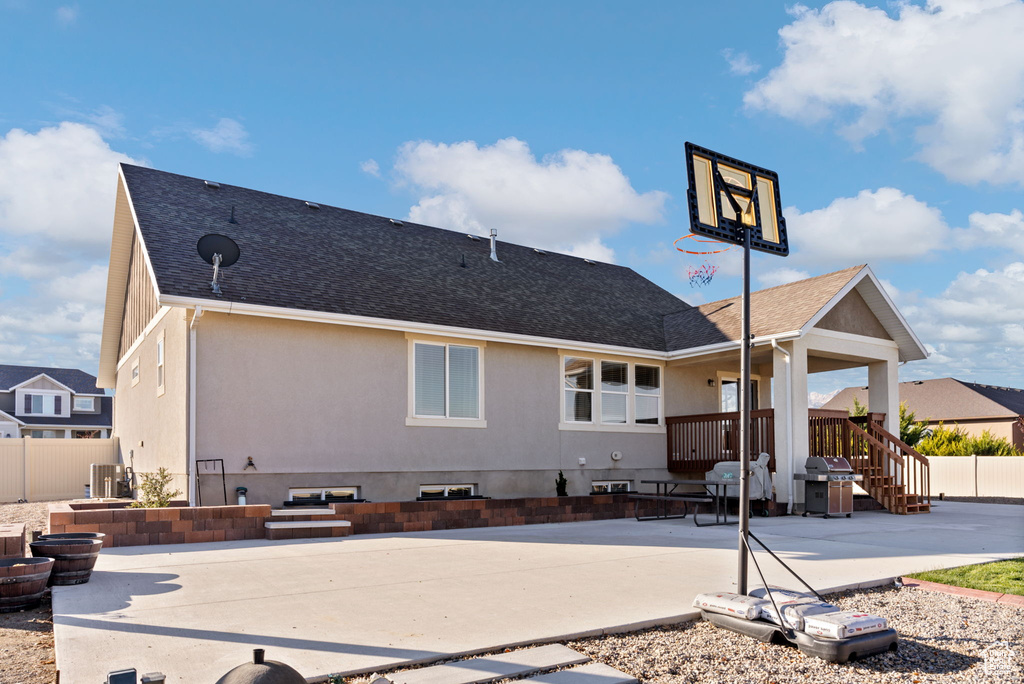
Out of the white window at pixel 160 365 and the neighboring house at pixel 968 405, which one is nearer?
the white window at pixel 160 365

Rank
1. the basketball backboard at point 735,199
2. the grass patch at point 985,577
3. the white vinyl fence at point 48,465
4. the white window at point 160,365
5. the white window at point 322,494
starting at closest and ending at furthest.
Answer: the basketball backboard at point 735,199
the grass patch at point 985,577
the white window at point 322,494
the white window at point 160,365
the white vinyl fence at point 48,465

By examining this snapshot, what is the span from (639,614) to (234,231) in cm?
1195

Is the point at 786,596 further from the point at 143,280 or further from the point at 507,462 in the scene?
the point at 143,280

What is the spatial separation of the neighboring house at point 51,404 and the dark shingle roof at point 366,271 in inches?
1324

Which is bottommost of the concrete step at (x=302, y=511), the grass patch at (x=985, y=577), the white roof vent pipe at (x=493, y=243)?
the grass patch at (x=985, y=577)

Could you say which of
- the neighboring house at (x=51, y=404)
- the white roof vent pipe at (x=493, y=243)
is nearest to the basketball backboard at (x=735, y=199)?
the white roof vent pipe at (x=493, y=243)

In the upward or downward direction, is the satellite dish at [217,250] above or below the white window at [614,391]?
above

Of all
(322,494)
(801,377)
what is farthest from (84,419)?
(801,377)

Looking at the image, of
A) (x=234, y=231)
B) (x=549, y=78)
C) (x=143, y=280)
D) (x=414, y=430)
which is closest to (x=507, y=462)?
(x=414, y=430)

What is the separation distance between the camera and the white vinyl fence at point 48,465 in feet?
68.7

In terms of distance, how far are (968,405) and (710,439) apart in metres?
28.4

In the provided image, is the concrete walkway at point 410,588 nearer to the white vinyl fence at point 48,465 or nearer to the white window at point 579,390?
the white window at point 579,390

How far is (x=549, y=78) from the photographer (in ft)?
52.6

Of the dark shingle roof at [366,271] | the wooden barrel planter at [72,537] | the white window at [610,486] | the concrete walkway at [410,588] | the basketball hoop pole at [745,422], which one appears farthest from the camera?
the white window at [610,486]
